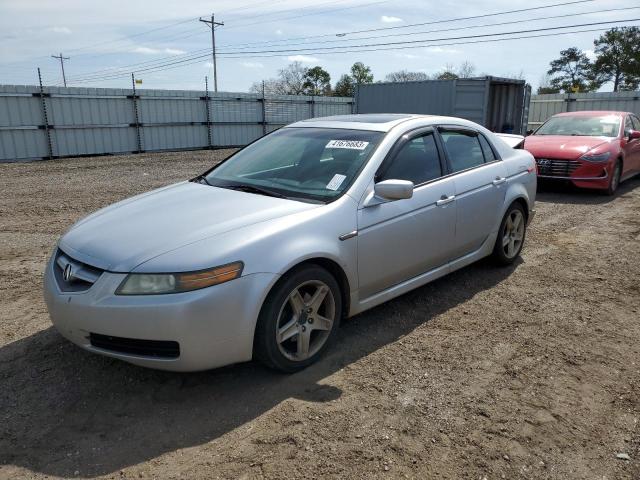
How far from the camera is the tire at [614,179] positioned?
9469 mm

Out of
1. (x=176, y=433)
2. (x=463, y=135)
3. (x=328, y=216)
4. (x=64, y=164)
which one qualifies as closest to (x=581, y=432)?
(x=328, y=216)

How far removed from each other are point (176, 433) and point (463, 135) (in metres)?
3.59

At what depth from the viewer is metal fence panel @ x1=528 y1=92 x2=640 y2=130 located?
789 inches

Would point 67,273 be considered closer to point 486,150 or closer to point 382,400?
point 382,400

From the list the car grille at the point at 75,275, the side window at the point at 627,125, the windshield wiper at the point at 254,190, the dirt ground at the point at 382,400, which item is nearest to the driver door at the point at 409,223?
the dirt ground at the point at 382,400

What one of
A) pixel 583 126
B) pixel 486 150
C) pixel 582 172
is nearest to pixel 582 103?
pixel 583 126

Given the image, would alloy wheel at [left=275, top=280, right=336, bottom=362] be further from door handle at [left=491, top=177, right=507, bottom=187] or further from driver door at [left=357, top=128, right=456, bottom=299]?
door handle at [left=491, top=177, right=507, bottom=187]

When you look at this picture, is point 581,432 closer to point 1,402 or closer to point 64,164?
point 1,402

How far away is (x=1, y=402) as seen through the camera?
9.87 feet

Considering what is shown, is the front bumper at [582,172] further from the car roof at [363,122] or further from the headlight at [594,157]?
the car roof at [363,122]

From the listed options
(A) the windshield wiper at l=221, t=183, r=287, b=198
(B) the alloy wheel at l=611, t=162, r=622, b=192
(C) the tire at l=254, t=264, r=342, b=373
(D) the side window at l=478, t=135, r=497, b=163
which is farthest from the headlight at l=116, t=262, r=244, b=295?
(B) the alloy wheel at l=611, t=162, r=622, b=192

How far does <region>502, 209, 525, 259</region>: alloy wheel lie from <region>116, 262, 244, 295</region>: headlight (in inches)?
134

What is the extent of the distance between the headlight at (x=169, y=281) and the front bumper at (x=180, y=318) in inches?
1.2

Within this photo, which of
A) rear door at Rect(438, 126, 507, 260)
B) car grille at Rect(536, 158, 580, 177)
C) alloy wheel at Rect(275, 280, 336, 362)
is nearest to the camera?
alloy wheel at Rect(275, 280, 336, 362)
